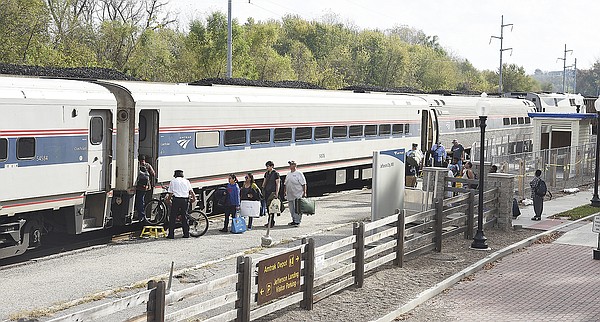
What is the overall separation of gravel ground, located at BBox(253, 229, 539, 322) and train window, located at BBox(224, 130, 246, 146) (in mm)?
7050

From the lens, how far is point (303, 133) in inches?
1075

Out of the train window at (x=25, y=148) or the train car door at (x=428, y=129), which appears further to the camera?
the train car door at (x=428, y=129)

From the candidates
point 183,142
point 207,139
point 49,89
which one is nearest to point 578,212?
point 207,139

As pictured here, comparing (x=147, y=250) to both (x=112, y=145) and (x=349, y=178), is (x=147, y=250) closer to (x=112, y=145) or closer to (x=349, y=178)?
(x=112, y=145)

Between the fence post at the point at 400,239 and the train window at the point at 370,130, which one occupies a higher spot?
the train window at the point at 370,130

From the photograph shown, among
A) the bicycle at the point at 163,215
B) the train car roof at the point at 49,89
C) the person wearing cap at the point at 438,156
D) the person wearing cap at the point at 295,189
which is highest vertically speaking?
the train car roof at the point at 49,89

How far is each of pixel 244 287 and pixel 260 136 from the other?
14066mm

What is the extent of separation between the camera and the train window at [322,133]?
28.3 meters

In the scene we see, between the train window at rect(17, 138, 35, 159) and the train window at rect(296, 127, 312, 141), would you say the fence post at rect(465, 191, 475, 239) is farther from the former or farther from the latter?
the train window at rect(17, 138, 35, 159)

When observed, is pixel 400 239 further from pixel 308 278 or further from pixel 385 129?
pixel 385 129

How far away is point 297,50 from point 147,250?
72.4 meters

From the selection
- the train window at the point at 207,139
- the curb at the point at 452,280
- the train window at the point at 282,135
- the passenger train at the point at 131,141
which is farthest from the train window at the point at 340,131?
the curb at the point at 452,280

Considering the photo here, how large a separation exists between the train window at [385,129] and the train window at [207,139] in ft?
39.4

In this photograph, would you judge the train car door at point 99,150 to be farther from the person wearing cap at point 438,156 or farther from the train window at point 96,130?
the person wearing cap at point 438,156
